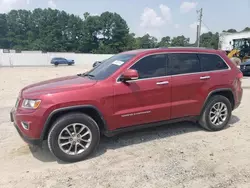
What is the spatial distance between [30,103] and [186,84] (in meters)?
2.82

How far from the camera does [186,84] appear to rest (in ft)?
15.7

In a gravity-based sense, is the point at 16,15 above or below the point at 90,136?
above

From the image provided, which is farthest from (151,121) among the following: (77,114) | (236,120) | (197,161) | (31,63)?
(31,63)

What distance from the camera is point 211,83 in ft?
16.6

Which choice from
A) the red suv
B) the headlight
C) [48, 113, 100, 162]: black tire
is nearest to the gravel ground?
[48, 113, 100, 162]: black tire

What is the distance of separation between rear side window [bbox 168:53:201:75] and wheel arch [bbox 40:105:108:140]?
161 centimetres

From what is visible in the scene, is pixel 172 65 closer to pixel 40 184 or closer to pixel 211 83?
pixel 211 83

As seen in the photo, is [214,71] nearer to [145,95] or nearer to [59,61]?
[145,95]

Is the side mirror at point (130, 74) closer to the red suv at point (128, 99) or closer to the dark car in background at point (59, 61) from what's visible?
the red suv at point (128, 99)

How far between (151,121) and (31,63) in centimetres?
5031

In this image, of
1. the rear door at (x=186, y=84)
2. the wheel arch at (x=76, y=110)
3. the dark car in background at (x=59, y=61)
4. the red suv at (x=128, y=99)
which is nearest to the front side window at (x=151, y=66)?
the red suv at (x=128, y=99)

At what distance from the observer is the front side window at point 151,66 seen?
4457mm

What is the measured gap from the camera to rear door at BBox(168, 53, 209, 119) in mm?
4719

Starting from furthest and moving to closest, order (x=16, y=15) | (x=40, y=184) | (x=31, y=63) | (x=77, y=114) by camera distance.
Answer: (x=16, y=15)
(x=31, y=63)
(x=77, y=114)
(x=40, y=184)
